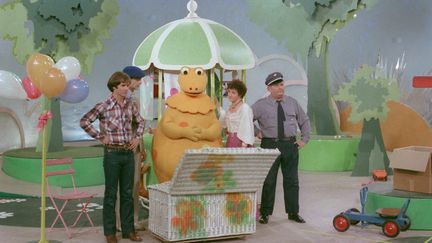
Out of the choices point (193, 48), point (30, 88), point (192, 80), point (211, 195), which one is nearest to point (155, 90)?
point (193, 48)

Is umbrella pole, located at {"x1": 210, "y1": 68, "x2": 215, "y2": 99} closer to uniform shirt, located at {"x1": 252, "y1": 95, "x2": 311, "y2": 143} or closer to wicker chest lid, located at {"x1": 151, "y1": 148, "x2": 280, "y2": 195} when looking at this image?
uniform shirt, located at {"x1": 252, "y1": 95, "x2": 311, "y2": 143}

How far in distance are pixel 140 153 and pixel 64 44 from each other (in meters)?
4.93

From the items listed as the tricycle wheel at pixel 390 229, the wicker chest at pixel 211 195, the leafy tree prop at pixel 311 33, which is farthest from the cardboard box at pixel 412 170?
the leafy tree prop at pixel 311 33

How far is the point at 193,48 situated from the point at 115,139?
2466mm

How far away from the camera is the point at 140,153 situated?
18.4ft

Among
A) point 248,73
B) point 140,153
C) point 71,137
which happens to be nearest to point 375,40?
point 248,73

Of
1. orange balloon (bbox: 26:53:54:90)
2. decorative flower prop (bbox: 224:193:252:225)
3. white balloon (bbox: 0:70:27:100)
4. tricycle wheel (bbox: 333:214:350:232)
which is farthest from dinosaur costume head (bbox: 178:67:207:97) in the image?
tricycle wheel (bbox: 333:214:350:232)

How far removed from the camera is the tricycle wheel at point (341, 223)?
566 centimetres

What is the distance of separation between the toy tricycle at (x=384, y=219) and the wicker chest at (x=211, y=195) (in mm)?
938

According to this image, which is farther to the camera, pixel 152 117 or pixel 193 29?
pixel 152 117

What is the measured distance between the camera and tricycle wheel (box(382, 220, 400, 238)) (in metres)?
5.39

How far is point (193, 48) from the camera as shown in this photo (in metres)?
7.14

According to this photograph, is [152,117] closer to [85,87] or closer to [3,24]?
[85,87]

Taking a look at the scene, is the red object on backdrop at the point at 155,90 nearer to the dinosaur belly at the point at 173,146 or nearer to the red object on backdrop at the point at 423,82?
the dinosaur belly at the point at 173,146
